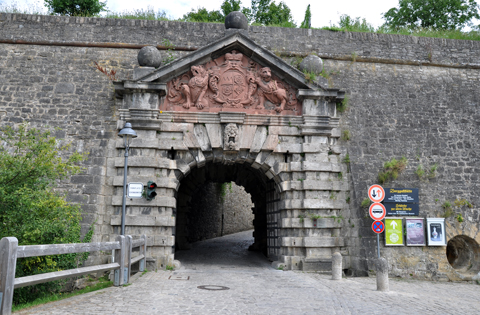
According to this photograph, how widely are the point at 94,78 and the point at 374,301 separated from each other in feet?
31.6

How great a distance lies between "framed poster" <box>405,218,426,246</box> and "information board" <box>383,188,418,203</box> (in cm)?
57

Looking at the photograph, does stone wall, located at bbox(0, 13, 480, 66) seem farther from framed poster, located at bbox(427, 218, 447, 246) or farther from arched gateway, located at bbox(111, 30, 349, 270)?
→ framed poster, located at bbox(427, 218, 447, 246)

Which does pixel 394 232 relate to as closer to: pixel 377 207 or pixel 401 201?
pixel 401 201

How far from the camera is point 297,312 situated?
548 centimetres

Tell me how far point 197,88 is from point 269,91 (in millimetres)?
2049

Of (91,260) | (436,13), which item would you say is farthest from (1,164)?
(436,13)

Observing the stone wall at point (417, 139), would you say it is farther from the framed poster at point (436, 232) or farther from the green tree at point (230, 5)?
the green tree at point (230, 5)

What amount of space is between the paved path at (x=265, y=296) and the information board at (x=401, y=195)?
2.24 m

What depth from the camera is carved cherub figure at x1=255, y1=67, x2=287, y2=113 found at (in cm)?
1073

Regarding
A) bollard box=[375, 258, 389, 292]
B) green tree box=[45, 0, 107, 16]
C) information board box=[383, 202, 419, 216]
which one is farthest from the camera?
green tree box=[45, 0, 107, 16]

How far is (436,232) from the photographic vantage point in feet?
34.2

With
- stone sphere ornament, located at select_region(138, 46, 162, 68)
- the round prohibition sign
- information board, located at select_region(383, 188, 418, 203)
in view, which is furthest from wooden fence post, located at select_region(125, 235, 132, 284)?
information board, located at select_region(383, 188, 418, 203)

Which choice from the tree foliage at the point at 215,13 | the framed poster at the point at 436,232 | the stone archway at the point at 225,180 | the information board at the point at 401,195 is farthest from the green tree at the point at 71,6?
the framed poster at the point at 436,232

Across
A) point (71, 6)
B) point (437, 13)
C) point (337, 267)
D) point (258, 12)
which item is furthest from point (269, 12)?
point (337, 267)
